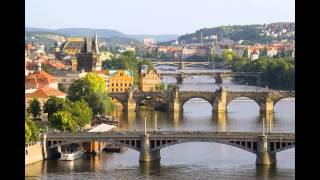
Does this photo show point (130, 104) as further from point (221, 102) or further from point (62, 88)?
point (62, 88)

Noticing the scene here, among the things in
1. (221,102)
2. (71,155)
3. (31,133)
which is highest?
(221,102)

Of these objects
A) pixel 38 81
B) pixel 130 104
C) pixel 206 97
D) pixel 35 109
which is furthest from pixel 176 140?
pixel 38 81

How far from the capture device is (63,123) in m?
21.0

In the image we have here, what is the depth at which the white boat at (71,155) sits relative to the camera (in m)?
17.6

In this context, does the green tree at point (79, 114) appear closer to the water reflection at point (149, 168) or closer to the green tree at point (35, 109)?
the green tree at point (35, 109)

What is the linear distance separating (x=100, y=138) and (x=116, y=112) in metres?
13.2

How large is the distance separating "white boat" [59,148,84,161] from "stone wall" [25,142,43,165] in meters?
0.46

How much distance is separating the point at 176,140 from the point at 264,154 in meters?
1.81

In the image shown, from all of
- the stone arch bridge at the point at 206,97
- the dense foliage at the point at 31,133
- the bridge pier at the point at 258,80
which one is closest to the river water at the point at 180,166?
the dense foliage at the point at 31,133

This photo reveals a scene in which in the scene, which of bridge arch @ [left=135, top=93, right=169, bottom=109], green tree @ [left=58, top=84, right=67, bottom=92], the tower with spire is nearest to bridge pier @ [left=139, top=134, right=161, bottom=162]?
bridge arch @ [left=135, top=93, right=169, bottom=109]
